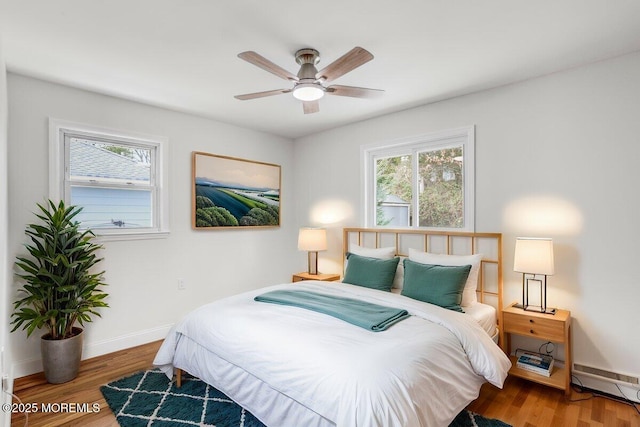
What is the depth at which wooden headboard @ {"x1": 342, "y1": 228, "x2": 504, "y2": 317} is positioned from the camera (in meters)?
3.12

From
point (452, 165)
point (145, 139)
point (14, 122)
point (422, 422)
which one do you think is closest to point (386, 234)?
point (452, 165)

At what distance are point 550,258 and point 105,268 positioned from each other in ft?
13.2

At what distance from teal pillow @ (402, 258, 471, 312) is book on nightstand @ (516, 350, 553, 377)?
0.64 metres

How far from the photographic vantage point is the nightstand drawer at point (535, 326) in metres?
2.49

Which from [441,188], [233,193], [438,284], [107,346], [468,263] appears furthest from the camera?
[233,193]

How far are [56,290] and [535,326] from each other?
3908 millimetres

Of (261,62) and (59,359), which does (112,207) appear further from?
(261,62)

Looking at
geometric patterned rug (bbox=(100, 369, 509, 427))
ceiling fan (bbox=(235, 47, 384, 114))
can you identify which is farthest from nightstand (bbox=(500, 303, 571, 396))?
ceiling fan (bbox=(235, 47, 384, 114))

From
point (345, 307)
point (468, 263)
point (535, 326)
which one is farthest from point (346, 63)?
point (535, 326)

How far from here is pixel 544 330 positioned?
255cm

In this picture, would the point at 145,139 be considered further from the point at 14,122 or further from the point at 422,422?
the point at 422,422

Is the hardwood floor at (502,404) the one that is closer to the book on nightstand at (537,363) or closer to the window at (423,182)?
the book on nightstand at (537,363)

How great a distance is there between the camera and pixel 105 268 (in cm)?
331

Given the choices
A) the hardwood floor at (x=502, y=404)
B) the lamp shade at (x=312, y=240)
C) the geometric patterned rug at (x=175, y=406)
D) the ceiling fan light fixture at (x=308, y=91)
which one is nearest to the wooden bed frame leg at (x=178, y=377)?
the geometric patterned rug at (x=175, y=406)
